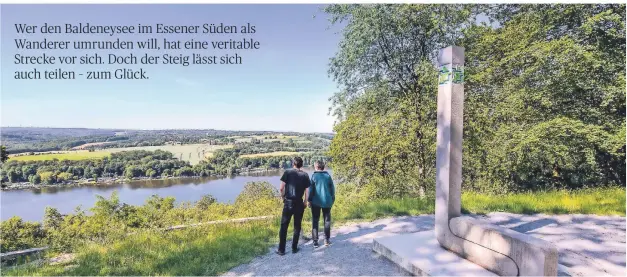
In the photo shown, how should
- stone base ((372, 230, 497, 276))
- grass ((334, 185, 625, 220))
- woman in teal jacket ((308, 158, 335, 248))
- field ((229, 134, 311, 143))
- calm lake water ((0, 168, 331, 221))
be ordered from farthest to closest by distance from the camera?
field ((229, 134, 311, 143))
calm lake water ((0, 168, 331, 221))
grass ((334, 185, 625, 220))
woman in teal jacket ((308, 158, 335, 248))
stone base ((372, 230, 497, 276))

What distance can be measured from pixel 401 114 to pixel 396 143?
1.15m

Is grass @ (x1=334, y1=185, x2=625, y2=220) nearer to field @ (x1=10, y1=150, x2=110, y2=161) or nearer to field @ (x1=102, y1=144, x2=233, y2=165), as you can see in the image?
field @ (x1=102, y1=144, x2=233, y2=165)

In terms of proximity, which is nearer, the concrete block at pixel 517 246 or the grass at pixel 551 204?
the concrete block at pixel 517 246

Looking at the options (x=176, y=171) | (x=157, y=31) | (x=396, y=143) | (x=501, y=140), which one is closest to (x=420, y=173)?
(x=396, y=143)

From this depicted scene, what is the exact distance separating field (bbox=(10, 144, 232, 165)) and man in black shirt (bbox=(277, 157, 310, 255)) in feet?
90.4

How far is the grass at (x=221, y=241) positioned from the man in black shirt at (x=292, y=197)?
1.92 ft

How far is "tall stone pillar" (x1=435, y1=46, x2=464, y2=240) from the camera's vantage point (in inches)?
202

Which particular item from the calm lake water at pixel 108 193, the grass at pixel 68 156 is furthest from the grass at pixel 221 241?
the grass at pixel 68 156

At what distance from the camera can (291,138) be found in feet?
78.9

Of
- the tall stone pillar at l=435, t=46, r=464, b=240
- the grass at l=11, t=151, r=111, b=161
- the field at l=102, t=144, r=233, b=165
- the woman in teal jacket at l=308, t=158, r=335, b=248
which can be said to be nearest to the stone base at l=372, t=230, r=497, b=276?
the tall stone pillar at l=435, t=46, r=464, b=240

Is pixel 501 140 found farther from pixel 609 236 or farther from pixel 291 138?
pixel 291 138

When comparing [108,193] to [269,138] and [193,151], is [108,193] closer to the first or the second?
[269,138]

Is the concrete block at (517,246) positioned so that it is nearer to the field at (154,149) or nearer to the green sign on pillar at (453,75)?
the green sign on pillar at (453,75)

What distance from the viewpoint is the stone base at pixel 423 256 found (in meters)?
4.37
